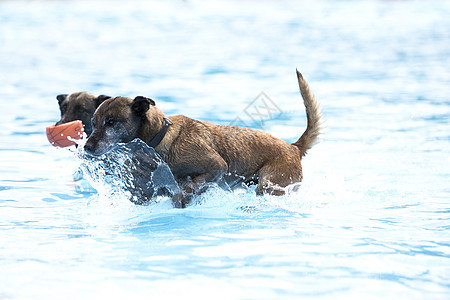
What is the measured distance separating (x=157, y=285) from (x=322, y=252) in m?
1.14

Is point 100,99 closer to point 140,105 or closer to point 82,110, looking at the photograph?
point 82,110

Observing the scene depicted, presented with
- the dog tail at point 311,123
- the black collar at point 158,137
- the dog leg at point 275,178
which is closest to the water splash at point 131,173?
the black collar at point 158,137

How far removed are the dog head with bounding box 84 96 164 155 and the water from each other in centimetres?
64

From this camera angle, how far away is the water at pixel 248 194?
370 centimetres

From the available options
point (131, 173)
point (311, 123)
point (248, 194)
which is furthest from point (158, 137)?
point (311, 123)

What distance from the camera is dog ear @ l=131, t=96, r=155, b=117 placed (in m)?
4.56

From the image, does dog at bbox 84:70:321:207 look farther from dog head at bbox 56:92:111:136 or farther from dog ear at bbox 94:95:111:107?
dog head at bbox 56:92:111:136

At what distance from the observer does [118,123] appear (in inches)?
181

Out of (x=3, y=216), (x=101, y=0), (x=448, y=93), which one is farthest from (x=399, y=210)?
(x=101, y=0)

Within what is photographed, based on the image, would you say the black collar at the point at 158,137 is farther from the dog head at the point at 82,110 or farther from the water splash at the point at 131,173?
the dog head at the point at 82,110

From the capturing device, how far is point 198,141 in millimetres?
4879

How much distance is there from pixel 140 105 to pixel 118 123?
8.1 inches

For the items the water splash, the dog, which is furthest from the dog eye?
the water splash

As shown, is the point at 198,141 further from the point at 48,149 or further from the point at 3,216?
the point at 48,149
